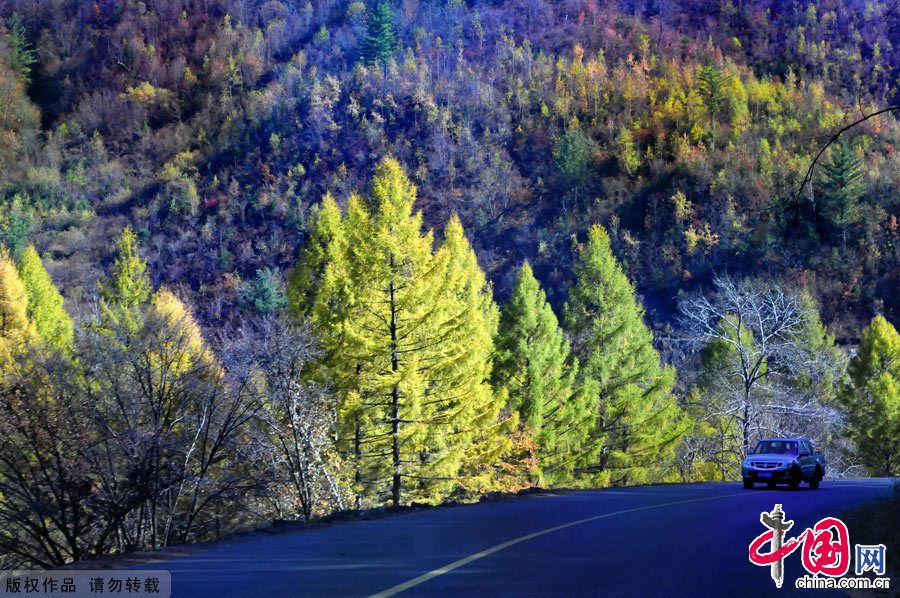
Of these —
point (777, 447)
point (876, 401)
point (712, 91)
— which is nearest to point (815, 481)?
point (777, 447)

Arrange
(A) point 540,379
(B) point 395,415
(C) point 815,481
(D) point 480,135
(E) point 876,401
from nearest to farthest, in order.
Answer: (C) point 815,481, (B) point 395,415, (A) point 540,379, (E) point 876,401, (D) point 480,135

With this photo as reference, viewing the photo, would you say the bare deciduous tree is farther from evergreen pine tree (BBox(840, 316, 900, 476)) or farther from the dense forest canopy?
the dense forest canopy

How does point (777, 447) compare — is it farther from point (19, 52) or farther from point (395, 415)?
point (19, 52)

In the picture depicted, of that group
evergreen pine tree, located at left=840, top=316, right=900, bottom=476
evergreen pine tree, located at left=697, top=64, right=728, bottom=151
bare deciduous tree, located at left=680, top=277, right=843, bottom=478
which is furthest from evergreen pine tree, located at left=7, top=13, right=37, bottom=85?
evergreen pine tree, located at left=840, top=316, right=900, bottom=476

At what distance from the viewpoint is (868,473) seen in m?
44.0

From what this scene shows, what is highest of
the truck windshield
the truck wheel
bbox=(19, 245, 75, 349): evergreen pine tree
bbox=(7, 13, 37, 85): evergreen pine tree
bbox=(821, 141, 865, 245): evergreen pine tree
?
bbox=(7, 13, 37, 85): evergreen pine tree

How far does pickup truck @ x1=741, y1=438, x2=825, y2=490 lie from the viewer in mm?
21641

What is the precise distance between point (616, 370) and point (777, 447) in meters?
15.3

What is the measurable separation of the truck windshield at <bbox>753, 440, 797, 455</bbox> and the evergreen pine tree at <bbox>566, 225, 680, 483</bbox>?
14.5 meters

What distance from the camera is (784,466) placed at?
2164cm

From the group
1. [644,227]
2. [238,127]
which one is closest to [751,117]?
[644,227]

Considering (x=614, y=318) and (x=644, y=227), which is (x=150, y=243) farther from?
(x=614, y=318)

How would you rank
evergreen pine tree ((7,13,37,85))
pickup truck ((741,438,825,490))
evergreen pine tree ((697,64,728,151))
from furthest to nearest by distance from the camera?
evergreen pine tree ((7,13,37,85)) → evergreen pine tree ((697,64,728,151)) → pickup truck ((741,438,825,490))

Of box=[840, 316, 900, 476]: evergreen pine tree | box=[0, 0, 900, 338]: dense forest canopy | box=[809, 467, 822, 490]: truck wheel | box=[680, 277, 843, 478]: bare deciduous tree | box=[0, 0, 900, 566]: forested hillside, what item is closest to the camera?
box=[0, 0, 900, 566]: forested hillside
